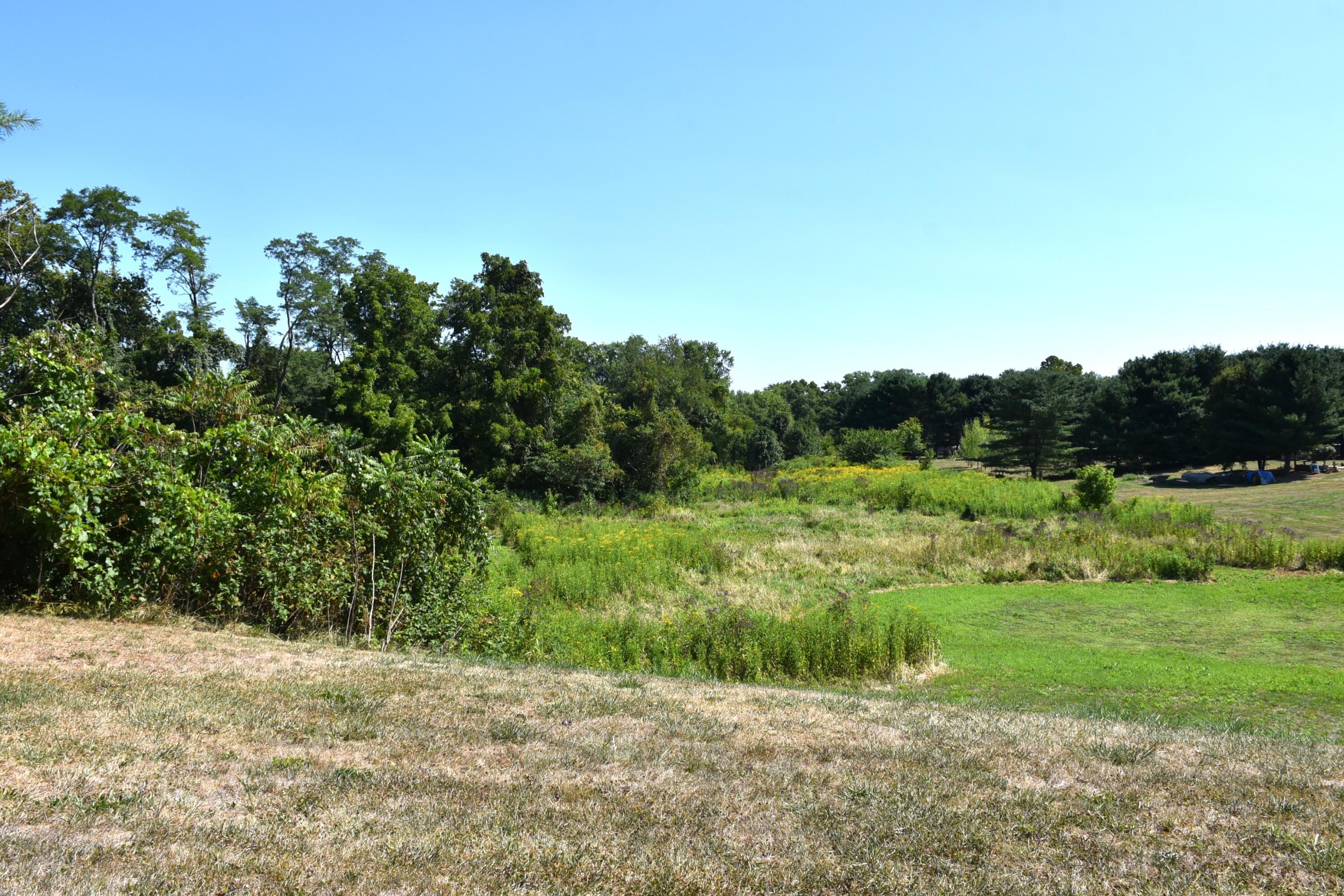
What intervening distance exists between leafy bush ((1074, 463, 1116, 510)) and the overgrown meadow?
2.07 ft

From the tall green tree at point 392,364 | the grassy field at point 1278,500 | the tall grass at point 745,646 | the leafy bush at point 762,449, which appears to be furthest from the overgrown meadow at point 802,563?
the leafy bush at point 762,449

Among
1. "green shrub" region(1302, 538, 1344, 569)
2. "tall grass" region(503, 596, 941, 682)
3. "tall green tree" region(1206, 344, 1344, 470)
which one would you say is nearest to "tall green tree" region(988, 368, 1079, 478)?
"tall green tree" region(1206, 344, 1344, 470)

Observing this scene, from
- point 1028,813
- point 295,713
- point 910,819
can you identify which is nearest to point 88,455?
point 295,713

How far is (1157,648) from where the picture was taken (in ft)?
39.2

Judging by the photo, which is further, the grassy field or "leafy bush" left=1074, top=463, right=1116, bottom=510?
"leafy bush" left=1074, top=463, right=1116, bottom=510

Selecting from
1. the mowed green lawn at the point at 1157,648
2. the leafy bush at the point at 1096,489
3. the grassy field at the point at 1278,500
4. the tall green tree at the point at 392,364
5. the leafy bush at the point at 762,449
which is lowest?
the mowed green lawn at the point at 1157,648

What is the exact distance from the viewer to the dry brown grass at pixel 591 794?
3020 millimetres

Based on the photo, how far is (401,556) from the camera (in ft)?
Answer: 31.8

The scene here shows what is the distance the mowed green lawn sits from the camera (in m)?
8.61

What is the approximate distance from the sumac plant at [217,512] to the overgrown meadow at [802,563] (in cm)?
131

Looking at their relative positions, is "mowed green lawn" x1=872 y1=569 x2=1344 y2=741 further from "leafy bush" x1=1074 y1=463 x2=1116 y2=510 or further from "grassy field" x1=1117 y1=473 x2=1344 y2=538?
"grassy field" x1=1117 y1=473 x2=1344 y2=538

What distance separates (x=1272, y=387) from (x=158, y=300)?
54374 mm

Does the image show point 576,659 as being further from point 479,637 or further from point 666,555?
point 666,555

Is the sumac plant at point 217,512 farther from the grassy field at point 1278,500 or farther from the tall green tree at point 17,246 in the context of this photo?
the grassy field at point 1278,500
